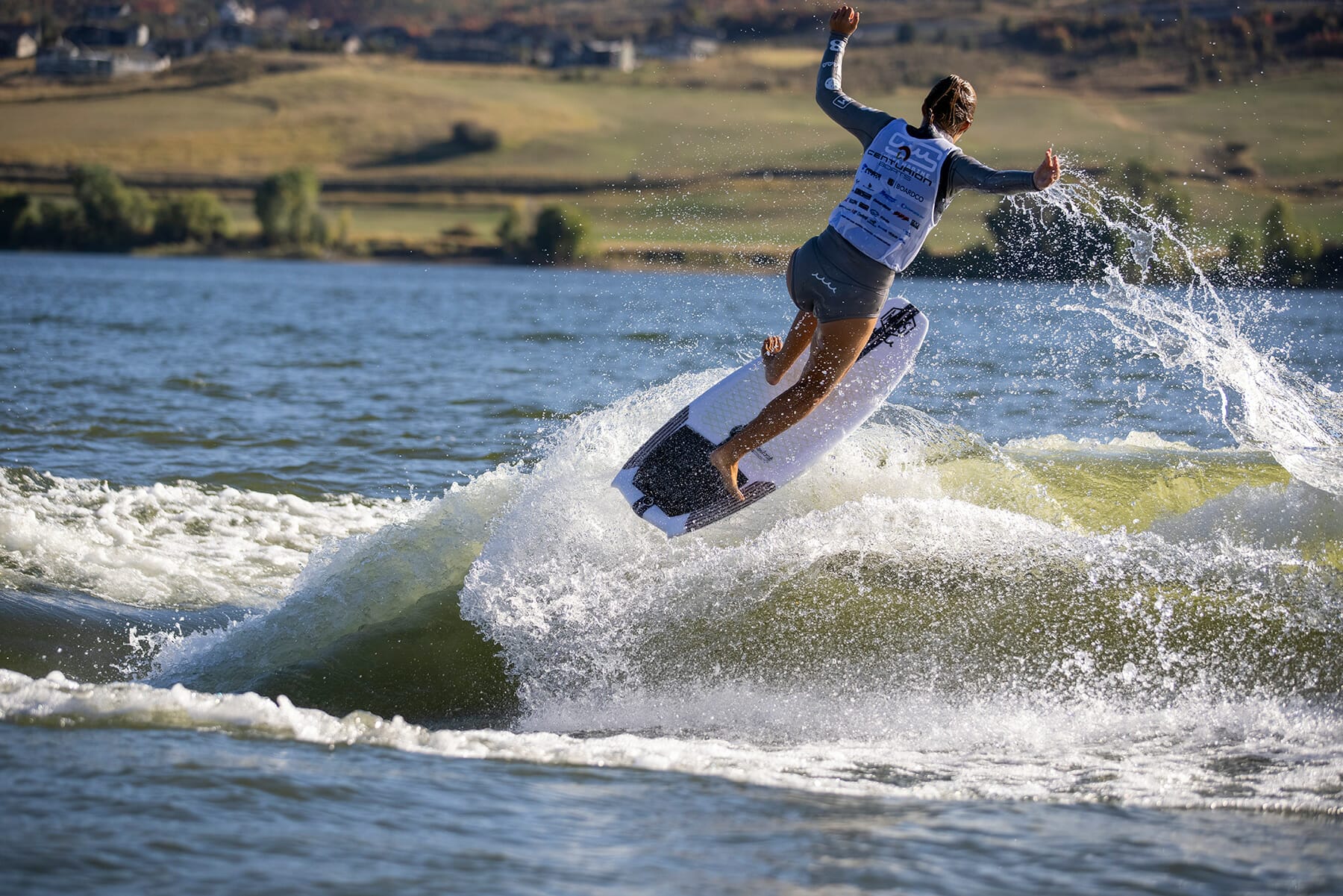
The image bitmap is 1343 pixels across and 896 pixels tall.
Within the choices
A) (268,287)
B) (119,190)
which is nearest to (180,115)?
(119,190)

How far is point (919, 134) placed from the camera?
6.18 metres

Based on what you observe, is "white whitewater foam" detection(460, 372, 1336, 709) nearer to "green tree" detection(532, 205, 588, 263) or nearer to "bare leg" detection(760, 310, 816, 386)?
"bare leg" detection(760, 310, 816, 386)

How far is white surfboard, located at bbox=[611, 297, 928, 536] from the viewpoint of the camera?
22.9ft

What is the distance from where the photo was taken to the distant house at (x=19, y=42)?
134m

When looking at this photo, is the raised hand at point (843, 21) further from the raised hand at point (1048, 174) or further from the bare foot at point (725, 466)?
the bare foot at point (725, 466)

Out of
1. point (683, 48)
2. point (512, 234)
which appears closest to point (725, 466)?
point (512, 234)

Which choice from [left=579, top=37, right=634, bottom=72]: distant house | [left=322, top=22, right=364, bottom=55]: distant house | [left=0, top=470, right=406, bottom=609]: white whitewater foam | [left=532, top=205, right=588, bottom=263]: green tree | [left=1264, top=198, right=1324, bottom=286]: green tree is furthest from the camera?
[left=322, top=22, right=364, bottom=55]: distant house

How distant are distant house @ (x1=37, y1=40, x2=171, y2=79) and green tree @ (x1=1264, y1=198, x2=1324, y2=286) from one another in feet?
382

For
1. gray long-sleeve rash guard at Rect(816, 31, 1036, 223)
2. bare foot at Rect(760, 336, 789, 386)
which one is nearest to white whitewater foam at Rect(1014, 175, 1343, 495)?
gray long-sleeve rash guard at Rect(816, 31, 1036, 223)

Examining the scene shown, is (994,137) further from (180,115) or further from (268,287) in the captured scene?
(180,115)

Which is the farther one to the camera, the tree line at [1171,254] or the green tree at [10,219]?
the green tree at [10,219]

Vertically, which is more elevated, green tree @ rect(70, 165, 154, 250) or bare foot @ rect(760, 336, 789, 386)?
bare foot @ rect(760, 336, 789, 386)

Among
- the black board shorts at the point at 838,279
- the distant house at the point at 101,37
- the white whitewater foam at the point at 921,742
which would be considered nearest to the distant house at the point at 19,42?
the distant house at the point at 101,37

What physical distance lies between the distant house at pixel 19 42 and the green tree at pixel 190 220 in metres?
63.7
